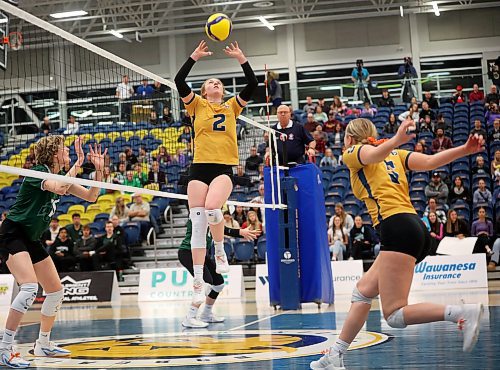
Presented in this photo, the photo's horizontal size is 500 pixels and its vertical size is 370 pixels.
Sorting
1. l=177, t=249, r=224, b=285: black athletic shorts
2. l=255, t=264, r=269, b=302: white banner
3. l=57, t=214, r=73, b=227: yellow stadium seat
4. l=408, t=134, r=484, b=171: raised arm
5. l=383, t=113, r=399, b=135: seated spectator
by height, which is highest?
l=383, t=113, r=399, b=135: seated spectator

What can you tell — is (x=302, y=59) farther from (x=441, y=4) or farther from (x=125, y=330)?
(x=125, y=330)

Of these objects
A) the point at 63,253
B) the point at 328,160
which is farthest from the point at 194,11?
the point at 63,253

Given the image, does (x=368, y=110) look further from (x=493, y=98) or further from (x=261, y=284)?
(x=261, y=284)

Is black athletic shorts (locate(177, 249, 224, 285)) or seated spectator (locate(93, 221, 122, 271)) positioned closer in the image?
black athletic shorts (locate(177, 249, 224, 285))

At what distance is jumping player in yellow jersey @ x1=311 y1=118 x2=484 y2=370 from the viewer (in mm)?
4539

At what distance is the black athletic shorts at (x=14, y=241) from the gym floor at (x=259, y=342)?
0.92 m

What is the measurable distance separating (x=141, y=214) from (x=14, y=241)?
41.9 feet

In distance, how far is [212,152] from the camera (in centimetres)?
753

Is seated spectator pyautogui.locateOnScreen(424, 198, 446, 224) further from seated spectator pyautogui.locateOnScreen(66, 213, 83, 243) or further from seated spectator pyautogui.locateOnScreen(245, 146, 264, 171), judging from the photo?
seated spectator pyautogui.locateOnScreen(66, 213, 83, 243)

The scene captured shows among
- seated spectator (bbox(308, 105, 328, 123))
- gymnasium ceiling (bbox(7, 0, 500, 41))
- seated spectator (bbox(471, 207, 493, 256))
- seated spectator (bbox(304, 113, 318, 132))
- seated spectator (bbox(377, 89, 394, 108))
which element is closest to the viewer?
seated spectator (bbox(471, 207, 493, 256))

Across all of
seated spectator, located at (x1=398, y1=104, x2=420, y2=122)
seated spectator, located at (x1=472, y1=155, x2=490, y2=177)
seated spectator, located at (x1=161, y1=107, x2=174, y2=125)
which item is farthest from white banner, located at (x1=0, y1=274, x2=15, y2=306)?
seated spectator, located at (x1=398, y1=104, x2=420, y2=122)

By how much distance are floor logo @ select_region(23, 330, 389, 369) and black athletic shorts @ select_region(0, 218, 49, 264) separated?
0.91m

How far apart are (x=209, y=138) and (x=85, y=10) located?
20.7 metres

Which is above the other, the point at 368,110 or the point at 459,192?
the point at 368,110
